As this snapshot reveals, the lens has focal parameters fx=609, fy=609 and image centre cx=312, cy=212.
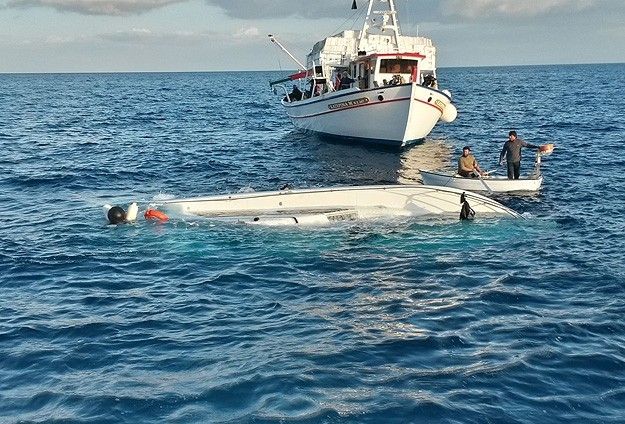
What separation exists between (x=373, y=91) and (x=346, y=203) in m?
15.2

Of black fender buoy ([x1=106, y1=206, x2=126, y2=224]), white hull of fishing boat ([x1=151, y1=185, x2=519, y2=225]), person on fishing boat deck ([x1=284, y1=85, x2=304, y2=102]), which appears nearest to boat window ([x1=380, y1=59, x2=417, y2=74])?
person on fishing boat deck ([x1=284, y1=85, x2=304, y2=102])

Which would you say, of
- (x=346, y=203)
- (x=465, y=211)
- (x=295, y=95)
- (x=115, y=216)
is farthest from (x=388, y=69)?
(x=115, y=216)

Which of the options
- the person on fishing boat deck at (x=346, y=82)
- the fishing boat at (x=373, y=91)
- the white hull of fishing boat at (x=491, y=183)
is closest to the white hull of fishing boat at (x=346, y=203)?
the white hull of fishing boat at (x=491, y=183)

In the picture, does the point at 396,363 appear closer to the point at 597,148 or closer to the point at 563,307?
the point at 563,307

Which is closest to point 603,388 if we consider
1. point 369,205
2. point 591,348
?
point 591,348

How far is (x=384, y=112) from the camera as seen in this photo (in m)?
33.4

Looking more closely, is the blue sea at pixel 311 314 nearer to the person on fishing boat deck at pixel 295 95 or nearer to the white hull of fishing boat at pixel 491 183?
the white hull of fishing boat at pixel 491 183

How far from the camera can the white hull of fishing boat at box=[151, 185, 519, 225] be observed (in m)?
18.7

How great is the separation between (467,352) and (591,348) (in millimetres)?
2149

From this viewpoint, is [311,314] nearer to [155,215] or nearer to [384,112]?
[155,215]

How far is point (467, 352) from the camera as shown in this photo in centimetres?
1022

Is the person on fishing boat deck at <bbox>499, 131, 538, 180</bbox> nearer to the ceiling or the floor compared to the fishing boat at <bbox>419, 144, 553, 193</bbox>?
nearer to the ceiling

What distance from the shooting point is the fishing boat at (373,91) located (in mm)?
32969

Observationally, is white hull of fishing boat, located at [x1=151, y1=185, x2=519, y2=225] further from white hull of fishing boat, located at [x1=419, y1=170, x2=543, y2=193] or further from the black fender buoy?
white hull of fishing boat, located at [x1=419, y1=170, x2=543, y2=193]
